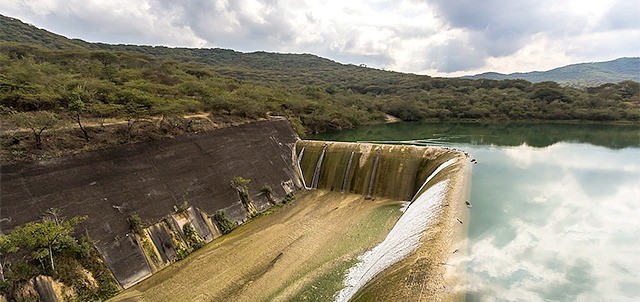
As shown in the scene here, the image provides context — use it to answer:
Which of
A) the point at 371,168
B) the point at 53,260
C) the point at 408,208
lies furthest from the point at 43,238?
the point at 371,168

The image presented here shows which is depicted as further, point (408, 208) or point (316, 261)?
point (408, 208)

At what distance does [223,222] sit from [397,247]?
279 inches

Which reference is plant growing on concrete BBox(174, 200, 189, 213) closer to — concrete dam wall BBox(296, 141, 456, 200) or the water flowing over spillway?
the water flowing over spillway

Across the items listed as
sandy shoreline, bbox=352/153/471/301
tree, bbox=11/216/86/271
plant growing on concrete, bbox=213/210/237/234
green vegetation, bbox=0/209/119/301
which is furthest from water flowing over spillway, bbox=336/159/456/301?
tree, bbox=11/216/86/271

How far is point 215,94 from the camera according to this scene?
21.8 meters

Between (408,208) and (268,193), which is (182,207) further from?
(408,208)

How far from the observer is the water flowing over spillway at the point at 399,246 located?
29.1 feet

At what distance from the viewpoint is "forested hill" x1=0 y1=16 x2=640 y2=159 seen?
1411 cm

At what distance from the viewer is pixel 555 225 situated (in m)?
10.9

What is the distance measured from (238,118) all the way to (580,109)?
45.7 metres

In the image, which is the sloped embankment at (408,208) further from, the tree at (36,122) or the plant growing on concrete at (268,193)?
the tree at (36,122)

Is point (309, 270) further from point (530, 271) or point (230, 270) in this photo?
point (530, 271)

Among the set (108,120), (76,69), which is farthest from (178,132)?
(76,69)

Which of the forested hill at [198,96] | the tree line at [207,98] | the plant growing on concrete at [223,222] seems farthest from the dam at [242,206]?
the tree line at [207,98]
